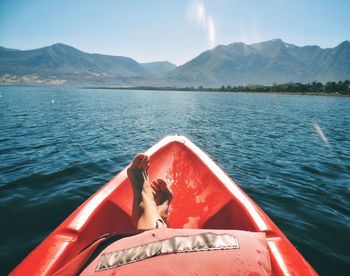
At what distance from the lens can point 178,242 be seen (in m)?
1.71

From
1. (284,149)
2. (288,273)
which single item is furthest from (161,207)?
(284,149)

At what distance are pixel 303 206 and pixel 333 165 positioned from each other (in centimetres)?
441

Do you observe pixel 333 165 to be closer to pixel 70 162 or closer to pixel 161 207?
pixel 161 207

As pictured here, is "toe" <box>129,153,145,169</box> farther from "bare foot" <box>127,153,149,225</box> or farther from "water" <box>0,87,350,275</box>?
"water" <box>0,87,350,275</box>

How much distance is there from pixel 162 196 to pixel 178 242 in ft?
7.72

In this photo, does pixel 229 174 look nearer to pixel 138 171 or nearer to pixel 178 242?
pixel 138 171

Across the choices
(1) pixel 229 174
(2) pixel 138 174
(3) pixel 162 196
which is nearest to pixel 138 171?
(2) pixel 138 174

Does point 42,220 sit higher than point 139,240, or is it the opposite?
point 139,240

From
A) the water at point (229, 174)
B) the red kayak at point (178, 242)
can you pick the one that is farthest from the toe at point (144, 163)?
the water at point (229, 174)

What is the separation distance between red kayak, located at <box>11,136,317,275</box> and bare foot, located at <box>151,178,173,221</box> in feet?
1.54

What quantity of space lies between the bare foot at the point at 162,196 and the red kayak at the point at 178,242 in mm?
471

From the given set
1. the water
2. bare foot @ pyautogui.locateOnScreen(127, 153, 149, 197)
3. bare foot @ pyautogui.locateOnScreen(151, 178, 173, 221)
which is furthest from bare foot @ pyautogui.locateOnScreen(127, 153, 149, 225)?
the water

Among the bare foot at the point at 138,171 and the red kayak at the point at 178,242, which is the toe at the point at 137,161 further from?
the red kayak at the point at 178,242

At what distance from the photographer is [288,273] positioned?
2.08 m
